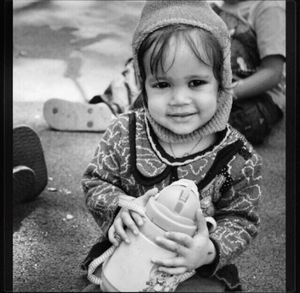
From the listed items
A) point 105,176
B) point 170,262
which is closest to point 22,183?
point 105,176

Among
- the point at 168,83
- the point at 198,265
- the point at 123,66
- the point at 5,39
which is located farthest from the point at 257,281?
the point at 123,66

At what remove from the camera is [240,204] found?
3.42ft

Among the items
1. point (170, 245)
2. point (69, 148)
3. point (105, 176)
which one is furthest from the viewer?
point (69, 148)

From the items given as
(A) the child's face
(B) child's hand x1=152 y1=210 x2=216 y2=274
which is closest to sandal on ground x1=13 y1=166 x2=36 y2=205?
(A) the child's face

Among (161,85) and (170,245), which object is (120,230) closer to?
(170,245)

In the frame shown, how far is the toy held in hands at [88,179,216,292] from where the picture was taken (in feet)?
2.89

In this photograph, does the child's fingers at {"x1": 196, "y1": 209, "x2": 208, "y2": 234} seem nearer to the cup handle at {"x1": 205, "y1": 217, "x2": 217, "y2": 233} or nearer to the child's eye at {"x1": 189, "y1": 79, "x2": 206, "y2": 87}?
the cup handle at {"x1": 205, "y1": 217, "x2": 217, "y2": 233}

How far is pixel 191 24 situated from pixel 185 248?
0.35 metres

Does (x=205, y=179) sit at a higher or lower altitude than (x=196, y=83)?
lower

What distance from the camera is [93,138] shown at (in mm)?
2033

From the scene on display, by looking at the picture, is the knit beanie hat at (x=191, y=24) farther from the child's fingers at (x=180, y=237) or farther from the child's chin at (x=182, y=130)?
the child's fingers at (x=180, y=237)

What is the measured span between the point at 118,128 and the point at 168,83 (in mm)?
158

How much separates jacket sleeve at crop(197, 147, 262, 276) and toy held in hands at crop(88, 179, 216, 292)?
0.14 m

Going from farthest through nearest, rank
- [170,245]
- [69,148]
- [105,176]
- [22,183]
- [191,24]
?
[69,148]
[22,183]
[105,176]
[191,24]
[170,245]
